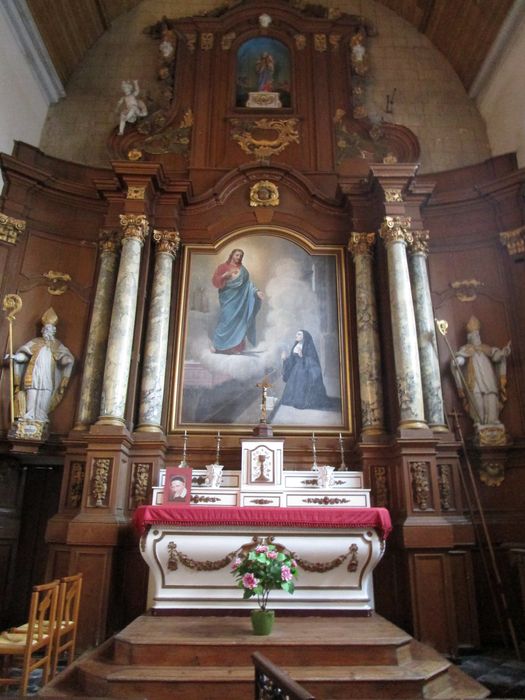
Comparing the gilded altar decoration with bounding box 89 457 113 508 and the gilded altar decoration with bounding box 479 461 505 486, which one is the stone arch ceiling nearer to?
the gilded altar decoration with bounding box 479 461 505 486

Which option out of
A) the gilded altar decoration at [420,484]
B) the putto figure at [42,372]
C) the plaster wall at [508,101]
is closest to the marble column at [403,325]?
the gilded altar decoration at [420,484]

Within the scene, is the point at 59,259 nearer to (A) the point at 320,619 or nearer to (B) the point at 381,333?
(B) the point at 381,333

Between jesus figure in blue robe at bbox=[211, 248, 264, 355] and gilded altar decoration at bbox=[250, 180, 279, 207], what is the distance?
0.79 metres

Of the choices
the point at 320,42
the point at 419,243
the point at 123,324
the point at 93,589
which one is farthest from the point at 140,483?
the point at 320,42

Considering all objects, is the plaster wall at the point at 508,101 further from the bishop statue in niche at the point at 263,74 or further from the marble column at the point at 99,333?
the marble column at the point at 99,333

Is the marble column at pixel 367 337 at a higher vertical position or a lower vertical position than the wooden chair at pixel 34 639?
higher

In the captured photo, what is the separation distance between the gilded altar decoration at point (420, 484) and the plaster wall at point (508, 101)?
4.62 meters

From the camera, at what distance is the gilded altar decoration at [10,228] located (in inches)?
289

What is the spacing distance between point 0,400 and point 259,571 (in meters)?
4.27

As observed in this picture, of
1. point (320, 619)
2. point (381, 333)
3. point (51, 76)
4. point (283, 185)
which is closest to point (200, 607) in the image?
point (320, 619)

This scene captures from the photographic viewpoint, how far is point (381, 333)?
7.23 m

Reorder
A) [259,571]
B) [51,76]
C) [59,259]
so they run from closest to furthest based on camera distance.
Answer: [259,571] → [59,259] → [51,76]

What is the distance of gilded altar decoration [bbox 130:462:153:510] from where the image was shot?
626 centimetres

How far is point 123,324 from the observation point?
684 centimetres
